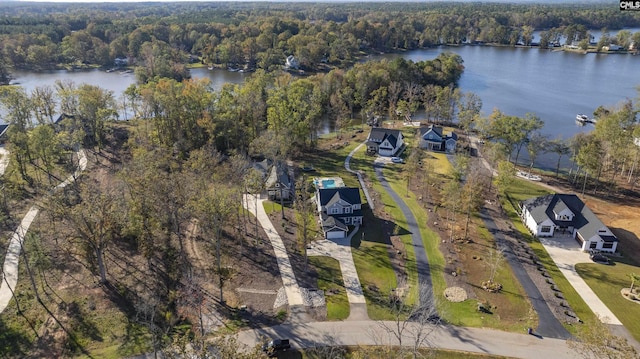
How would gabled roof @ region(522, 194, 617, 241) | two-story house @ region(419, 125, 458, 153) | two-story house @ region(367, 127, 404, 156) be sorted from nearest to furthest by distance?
gabled roof @ region(522, 194, 617, 241) < two-story house @ region(367, 127, 404, 156) < two-story house @ region(419, 125, 458, 153)

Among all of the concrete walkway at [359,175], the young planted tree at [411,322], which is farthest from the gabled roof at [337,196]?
the young planted tree at [411,322]

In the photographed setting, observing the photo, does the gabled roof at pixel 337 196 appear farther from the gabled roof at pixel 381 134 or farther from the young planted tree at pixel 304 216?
the gabled roof at pixel 381 134

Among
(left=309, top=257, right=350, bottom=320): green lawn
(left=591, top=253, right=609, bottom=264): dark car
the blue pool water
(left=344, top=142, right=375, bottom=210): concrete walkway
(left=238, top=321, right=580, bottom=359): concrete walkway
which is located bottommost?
(left=238, top=321, right=580, bottom=359): concrete walkway

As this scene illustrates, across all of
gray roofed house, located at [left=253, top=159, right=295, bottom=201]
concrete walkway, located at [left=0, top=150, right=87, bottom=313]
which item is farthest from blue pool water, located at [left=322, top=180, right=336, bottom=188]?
concrete walkway, located at [left=0, top=150, right=87, bottom=313]

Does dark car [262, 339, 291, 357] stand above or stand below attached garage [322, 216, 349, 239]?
below

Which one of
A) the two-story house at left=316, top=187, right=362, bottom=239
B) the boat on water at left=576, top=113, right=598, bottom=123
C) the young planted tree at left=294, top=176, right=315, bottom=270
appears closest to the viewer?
the young planted tree at left=294, top=176, right=315, bottom=270

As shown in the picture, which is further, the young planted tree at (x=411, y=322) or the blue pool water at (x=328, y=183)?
the blue pool water at (x=328, y=183)

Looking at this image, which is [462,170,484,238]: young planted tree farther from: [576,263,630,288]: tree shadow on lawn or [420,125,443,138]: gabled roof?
[420,125,443,138]: gabled roof

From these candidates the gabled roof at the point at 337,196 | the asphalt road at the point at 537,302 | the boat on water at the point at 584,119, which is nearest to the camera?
the asphalt road at the point at 537,302
